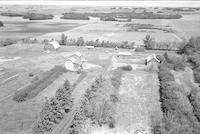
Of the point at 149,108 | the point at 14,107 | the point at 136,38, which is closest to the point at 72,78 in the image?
the point at 14,107

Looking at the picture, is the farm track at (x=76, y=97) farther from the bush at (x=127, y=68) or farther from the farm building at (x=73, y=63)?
the bush at (x=127, y=68)

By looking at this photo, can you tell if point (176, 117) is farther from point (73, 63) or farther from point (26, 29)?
point (26, 29)

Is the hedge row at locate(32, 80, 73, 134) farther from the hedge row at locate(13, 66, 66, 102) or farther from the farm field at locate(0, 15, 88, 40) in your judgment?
the farm field at locate(0, 15, 88, 40)

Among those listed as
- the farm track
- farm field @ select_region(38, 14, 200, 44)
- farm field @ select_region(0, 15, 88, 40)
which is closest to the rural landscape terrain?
the farm track

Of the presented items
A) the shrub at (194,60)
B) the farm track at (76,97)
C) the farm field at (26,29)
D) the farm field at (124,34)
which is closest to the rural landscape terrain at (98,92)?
the farm track at (76,97)

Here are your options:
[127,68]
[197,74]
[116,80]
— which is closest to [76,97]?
[116,80]

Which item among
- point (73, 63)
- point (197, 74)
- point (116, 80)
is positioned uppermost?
point (73, 63)
